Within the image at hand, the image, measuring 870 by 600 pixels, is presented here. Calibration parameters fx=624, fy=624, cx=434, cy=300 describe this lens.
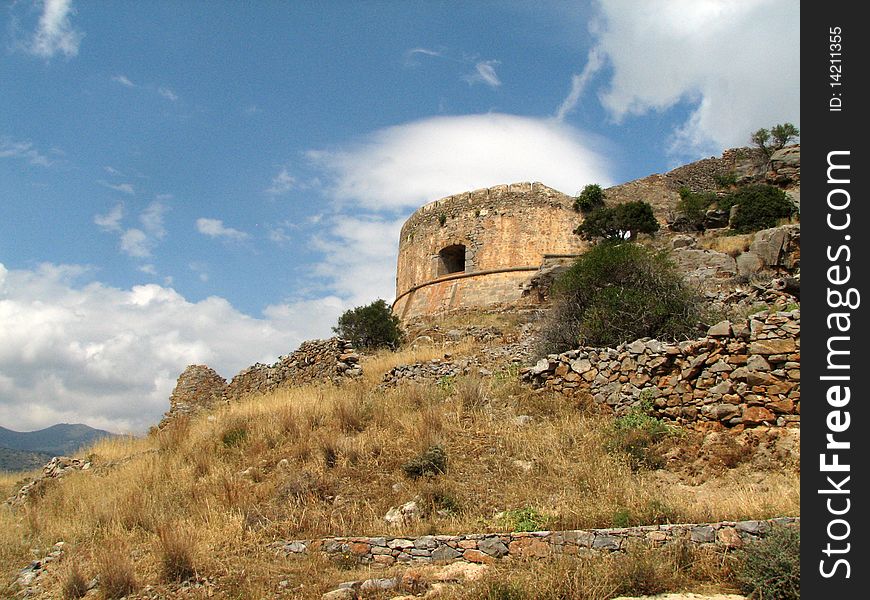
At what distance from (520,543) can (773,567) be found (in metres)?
1.73

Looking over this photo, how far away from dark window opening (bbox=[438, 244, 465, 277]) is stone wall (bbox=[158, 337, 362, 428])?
28.4 feet

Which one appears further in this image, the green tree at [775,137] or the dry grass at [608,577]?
the green tree at [775,137]

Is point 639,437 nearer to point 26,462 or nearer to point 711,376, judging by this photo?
point 711,376

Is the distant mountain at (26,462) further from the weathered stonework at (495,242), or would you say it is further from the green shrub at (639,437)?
the weathered stonework at (495,242)

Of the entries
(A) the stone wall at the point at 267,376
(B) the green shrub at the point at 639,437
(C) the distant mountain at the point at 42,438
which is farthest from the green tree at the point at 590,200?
(C) the distant mountain at the point at 42,438

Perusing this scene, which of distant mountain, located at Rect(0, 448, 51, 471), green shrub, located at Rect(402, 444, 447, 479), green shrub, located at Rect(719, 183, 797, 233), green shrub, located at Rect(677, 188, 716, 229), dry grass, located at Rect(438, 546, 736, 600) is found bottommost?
distant mountain, located at Rect(0, 448, 51, 471)

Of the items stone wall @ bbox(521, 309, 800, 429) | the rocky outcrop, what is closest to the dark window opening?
the rocky outcrop

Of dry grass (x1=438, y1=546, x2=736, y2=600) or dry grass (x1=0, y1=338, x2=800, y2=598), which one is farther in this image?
dry grass (x1=0, y1=338, x2=800, y2=598)

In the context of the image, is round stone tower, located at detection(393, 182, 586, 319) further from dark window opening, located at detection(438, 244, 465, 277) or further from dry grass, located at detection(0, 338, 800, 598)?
dry grass, located at detection(0, 338, 800, 598)

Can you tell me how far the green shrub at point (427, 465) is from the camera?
22.0 feet

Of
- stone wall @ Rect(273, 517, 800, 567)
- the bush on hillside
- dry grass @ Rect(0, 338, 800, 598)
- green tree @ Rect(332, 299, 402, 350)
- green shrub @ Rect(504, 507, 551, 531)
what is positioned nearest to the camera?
stone wall @ Rect(273, 517, 800, 567)

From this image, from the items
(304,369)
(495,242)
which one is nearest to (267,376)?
(304,369)

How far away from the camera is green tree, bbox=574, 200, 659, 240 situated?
1947 cm

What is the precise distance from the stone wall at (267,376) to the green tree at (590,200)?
35.6 ft
